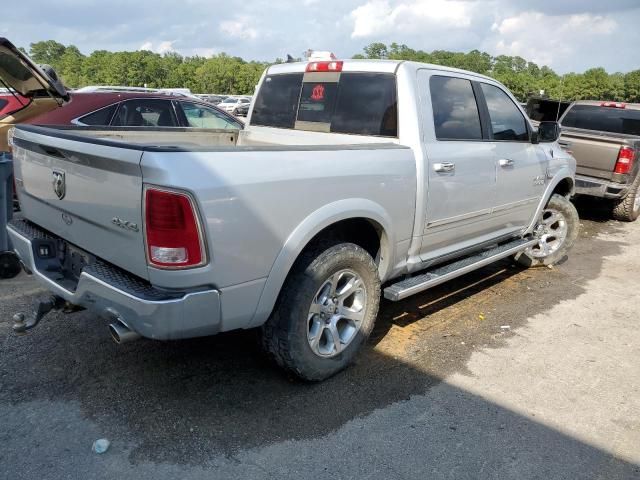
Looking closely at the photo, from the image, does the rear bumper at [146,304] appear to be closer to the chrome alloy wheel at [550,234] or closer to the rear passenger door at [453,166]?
the rear passenger door at [453,166]

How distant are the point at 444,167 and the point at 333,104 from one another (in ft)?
3.29

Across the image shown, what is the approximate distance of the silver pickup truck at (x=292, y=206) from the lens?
2.56 m

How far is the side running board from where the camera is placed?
12.2 feet

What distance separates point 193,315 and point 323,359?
1.04m

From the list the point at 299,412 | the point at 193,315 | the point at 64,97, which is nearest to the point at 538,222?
the point at 299,412

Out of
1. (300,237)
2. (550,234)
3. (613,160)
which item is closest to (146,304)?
(300,237)

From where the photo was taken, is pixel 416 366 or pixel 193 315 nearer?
pixel 193 315

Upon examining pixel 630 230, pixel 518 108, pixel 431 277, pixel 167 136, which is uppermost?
pixel 518 108

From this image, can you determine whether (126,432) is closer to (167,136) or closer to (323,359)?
(323,359)

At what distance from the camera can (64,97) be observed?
5.95m

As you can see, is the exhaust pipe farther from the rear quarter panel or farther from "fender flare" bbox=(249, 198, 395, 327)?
"fender flare" bbox=(249, 198, 395, 327)

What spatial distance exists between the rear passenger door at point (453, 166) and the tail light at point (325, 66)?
67 cm

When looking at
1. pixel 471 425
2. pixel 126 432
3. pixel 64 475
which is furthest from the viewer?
pixel 471 425

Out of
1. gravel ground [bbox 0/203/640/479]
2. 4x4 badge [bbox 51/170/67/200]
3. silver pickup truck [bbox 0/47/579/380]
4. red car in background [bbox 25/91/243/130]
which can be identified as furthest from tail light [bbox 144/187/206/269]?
red car in background [bbox 25/91/243/130]
